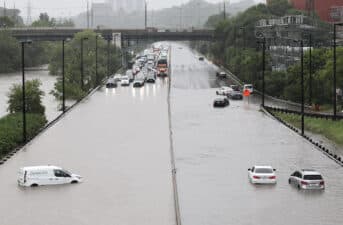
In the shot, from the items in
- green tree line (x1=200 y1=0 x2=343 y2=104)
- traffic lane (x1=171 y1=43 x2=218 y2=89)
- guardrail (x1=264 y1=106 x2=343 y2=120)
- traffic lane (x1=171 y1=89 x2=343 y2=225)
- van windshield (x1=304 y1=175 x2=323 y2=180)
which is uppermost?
green tree line (x1=200 y1=0 x2=343 y2=104)

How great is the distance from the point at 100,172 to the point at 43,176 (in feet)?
9.44

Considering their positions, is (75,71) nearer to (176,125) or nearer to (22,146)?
(176,125)

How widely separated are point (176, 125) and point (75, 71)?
1247 inches

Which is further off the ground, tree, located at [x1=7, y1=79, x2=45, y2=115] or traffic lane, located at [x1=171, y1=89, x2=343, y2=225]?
tree, located at [x1=7, y1=79, x2=45, y2=115]

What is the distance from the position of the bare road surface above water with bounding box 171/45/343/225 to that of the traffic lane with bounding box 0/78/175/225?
974 millimetres

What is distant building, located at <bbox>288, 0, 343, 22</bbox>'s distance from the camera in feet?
368

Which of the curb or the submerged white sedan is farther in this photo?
the curb

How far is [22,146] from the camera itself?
133 ft

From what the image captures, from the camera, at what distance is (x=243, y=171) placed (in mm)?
33438

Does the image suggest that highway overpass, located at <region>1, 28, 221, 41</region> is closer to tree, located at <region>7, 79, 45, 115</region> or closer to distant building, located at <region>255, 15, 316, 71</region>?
distant building, located at <region>255, 15, 316, 71</region>

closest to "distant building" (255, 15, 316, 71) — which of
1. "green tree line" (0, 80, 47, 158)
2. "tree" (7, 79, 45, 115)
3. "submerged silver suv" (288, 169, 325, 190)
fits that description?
"tree" (7, 79, 45, 115)

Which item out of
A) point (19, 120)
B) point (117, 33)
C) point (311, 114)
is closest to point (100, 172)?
point (19, 120)

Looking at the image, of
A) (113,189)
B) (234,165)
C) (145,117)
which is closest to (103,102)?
(145,117)

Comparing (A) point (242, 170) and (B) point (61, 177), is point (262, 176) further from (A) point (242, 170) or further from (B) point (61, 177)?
(B) point (61, 177)
